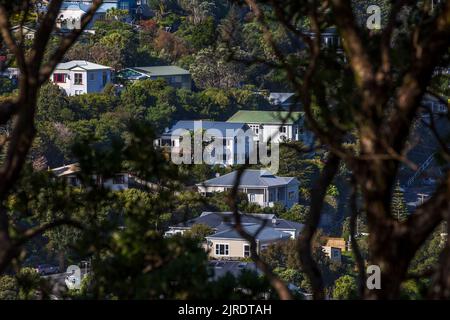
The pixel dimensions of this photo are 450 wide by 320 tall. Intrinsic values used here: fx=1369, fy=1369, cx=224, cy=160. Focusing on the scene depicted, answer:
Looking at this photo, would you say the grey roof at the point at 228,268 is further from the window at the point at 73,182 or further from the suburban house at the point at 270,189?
the suburban house at the point at 270,189

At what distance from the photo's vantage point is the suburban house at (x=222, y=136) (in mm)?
28953

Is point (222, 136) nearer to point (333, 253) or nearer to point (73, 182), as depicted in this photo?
point (333, 253)

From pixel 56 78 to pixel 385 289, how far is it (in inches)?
1307

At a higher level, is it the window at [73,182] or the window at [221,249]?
the window at [73,182]

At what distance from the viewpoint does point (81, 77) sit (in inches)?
1405

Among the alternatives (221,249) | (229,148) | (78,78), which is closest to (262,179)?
(229,148)

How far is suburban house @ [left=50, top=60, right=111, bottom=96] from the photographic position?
35688 millimetres

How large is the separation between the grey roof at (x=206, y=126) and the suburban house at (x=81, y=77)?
3063mm

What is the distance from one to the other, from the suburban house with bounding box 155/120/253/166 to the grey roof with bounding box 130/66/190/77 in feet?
14.0

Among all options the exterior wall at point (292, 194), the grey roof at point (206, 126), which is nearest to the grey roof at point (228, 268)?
the exterior wall at point (292, 194)

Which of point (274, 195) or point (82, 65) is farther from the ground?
point (82, 65)

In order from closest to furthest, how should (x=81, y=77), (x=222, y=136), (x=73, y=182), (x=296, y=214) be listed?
(x=73, y=182) → (x=296, y=214) → (x=222, y=136) → (x=81, y=77)

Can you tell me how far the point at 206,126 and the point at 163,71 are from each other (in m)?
6.26
